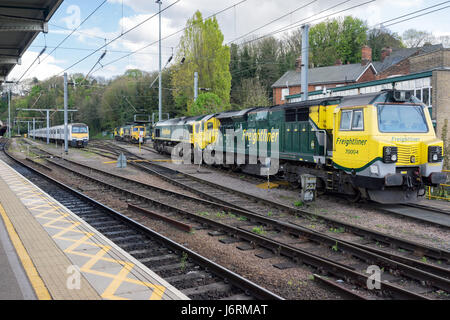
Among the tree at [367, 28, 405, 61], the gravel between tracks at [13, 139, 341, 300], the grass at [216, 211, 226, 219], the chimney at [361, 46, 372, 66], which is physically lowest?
the gravel between tracks at [13, 139, 341, 300]

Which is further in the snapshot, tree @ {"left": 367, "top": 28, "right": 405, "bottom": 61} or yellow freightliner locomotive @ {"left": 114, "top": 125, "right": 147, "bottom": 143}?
tree @ {"left": 367, "top": 28, "right": 405, "bottom": 61}

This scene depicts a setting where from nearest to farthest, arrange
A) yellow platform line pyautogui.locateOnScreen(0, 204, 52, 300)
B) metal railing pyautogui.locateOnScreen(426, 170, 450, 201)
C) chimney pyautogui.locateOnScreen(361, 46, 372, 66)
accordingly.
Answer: yellow platform line pyautogui.locateOnScreen(0, 204, 52, 300) → metal railing pyautogui.locateOnScreen(426, 170, 450, 201) → chimney pyautogui.locateOnScreen(361, 46, 372, 66)

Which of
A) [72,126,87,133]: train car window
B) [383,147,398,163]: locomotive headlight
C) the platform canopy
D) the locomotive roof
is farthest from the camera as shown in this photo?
[72,126,87,133]: train car window

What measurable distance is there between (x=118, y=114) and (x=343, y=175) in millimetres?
65752

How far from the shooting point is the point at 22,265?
6371 mm

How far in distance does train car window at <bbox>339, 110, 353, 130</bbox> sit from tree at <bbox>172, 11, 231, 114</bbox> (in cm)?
3965

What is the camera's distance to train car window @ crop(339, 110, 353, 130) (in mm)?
12445

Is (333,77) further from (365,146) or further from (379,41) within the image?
(365,146)

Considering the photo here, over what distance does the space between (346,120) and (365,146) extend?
4.27 feet

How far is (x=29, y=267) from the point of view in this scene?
628cm

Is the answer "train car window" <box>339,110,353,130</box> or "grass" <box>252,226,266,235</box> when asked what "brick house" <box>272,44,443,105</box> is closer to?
"train car window" <box>339,110,353,130</box>

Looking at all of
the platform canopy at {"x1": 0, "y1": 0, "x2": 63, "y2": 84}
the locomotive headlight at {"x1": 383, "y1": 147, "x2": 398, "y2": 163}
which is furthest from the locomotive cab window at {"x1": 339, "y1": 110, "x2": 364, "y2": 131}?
the platform canopy at {"x1": 0, "y1": 0, "x2": 63, "y2": 84}

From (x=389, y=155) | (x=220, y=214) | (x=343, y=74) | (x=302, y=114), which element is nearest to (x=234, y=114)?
(x=302, y=114)

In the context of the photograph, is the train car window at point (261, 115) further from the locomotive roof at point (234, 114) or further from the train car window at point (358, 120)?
the train car window at point (358, 120)
